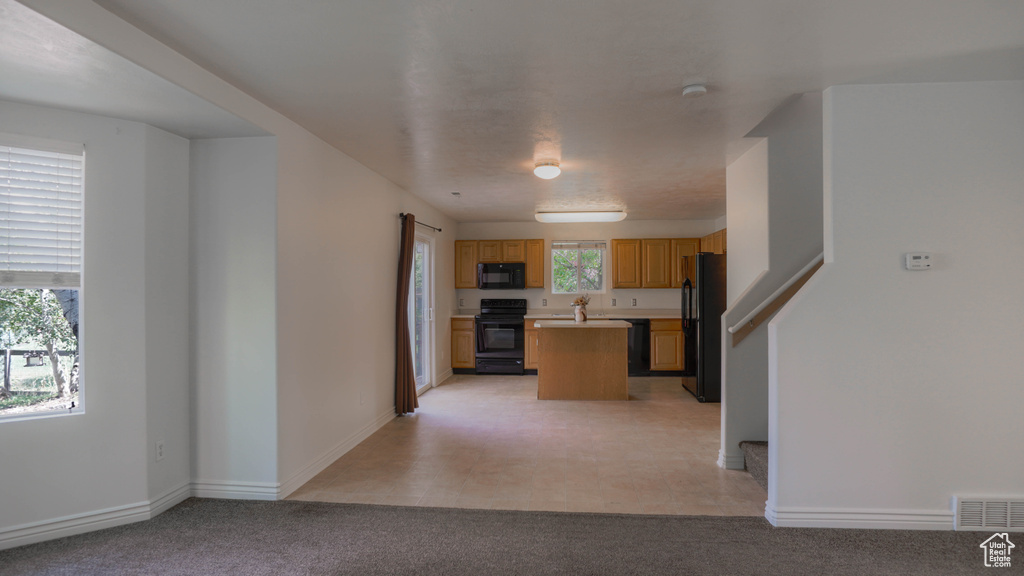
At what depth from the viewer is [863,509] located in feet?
9.12

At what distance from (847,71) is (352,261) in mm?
3552

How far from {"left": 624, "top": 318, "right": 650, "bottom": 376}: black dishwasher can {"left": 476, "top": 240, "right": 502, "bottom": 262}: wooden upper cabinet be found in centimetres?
226

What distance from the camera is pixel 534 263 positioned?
26.6 feet

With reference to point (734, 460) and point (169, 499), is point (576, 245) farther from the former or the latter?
point (169, 499)

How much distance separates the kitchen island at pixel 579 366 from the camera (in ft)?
19.9

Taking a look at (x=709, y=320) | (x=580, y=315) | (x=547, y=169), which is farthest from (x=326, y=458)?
(x=709, y=320)

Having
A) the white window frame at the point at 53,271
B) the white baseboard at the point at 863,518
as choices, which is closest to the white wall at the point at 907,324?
the white baseboard at the point at 863,518

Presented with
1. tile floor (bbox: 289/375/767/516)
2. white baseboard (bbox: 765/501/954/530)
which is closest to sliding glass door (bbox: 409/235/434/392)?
tile floor (bbox: 289/375/767/516)

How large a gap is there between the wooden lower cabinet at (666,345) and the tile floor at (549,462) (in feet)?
5.45

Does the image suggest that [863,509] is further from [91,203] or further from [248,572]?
[91,203]

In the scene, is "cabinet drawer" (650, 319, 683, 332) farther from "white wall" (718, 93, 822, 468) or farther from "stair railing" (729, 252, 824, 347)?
"stair railing" (729, 252, 824, 347)

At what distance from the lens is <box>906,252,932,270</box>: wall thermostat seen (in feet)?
8.94

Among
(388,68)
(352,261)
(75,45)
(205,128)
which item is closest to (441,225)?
(352,261)

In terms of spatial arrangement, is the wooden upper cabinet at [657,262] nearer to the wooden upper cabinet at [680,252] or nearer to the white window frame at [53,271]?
the wooden upper cabinet at [680,252]
